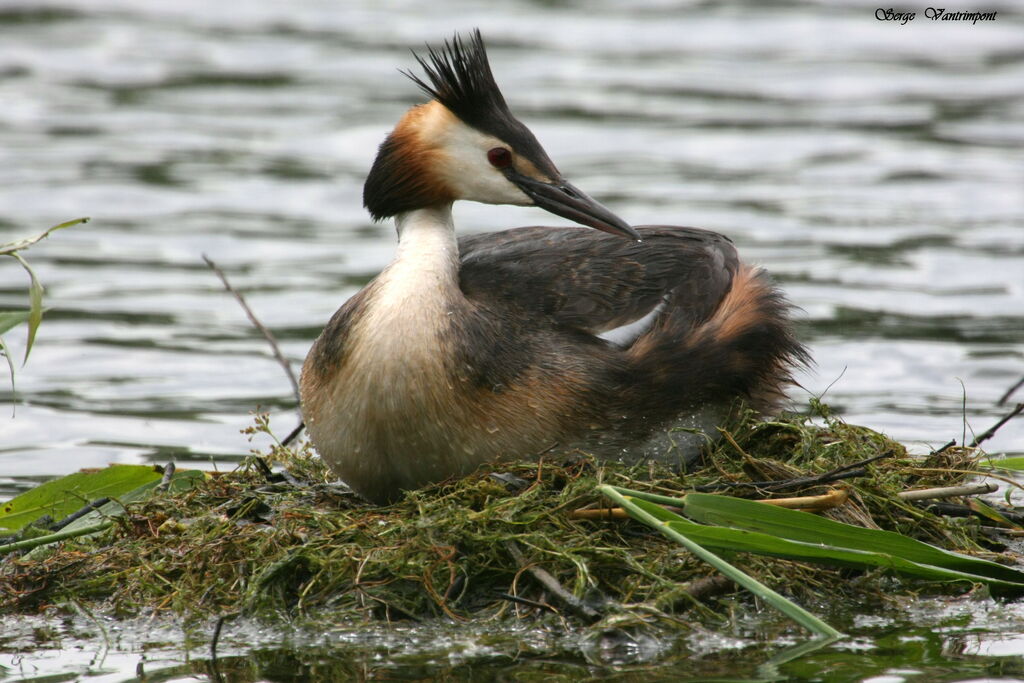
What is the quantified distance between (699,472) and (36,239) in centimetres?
256

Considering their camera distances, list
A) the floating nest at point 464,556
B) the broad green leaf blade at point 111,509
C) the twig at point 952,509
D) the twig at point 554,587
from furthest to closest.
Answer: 1. the twig at point 952,509
2. the broad green leaf blade at point 111,509
3. the floating nest at point 464,556
4. the twig at point 554,587

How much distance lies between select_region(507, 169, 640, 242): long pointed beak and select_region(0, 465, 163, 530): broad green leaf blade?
1.87 m

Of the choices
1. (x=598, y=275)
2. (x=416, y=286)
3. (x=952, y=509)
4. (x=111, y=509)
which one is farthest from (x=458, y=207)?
(x=952, y=509)

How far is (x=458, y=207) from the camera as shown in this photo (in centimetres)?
1456

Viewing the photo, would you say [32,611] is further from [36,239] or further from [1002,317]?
[1002,317]

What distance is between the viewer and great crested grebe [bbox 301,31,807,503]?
5.83 m

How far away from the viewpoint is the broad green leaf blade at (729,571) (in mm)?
4617

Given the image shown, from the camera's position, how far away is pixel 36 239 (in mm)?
5445

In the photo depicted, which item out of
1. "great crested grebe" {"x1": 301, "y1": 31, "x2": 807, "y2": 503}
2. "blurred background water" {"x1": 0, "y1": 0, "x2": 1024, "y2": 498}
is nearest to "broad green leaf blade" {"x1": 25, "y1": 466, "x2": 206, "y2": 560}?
"great crested grebe" {"x1": 301, "y1": 31, "x2": 807, "y2": 503}

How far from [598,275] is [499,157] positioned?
61cm

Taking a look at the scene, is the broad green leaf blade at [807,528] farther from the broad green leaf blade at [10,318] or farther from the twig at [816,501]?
the broad green leaf blade at [10,318]

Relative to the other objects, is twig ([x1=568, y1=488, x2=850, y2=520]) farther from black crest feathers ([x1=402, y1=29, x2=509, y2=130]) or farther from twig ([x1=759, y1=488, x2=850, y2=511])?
black crest feathers ([x1=402, y1=29, x2=509, y2=130])

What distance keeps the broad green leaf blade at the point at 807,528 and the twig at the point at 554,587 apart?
0.45 m

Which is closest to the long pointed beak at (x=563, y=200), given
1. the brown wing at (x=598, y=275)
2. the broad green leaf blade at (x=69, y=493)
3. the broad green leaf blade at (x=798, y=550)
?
the brown wing at (x=598, y=275)
